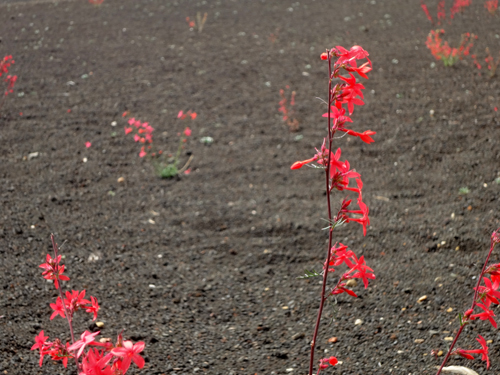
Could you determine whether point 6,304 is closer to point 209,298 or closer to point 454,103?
point 209,298

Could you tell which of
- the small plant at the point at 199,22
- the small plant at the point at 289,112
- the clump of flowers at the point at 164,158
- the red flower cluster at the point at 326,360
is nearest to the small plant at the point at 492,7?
the small plant at the point at 289,112

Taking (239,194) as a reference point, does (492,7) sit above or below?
above

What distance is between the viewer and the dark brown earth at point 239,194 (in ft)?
7.80

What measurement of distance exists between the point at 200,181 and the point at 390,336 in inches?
89.0

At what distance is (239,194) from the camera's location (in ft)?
12.8

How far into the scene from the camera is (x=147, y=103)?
5148 millimetres

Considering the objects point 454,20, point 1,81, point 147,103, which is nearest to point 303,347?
point 147,103

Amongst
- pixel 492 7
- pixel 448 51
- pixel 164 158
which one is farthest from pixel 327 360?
pixel 492 7

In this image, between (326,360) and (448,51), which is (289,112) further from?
(326,360)

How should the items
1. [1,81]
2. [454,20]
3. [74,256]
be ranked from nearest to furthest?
[74,256], [1,81], [454,20]

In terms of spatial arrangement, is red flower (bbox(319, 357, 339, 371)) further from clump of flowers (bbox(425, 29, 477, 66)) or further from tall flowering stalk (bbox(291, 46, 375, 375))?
clump of flowers (bbox(425, 29, 477, 66))

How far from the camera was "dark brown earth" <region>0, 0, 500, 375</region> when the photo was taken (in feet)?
7.80

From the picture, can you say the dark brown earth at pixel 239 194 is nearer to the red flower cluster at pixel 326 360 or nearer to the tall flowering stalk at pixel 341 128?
the red flower cluster at pixel 326 360

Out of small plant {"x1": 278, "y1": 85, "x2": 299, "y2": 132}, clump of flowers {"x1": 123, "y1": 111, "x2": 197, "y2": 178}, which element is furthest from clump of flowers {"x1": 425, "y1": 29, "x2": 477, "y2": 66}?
clump of flowers {"x1": 123, "y1": 111, "x2": 197, "y2": 178}
